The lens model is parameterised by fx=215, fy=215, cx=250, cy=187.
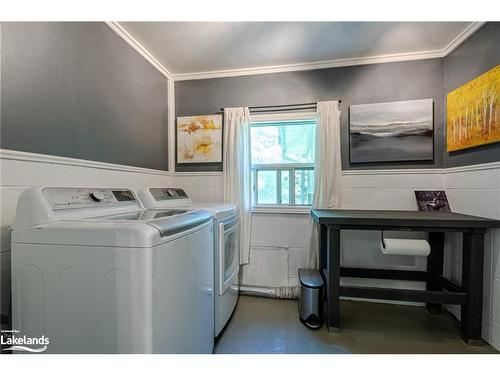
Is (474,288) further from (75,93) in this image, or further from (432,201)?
(75,93)

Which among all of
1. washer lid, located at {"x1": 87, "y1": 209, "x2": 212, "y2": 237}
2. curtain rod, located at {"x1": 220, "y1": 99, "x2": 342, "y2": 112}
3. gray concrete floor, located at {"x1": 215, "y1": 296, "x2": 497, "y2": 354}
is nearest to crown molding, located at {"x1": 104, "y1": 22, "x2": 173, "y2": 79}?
curtain rod, located at {"x1": 220, "y1": 99, "x2": 342, "y2": 112}

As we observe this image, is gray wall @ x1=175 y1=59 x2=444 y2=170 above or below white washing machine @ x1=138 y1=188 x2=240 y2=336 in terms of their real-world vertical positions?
above

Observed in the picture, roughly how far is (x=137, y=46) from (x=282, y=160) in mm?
1632

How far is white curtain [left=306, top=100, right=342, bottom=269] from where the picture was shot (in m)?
2.01

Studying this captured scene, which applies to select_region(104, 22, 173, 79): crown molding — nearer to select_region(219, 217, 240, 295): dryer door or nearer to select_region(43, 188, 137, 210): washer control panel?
select_region(43, 188, 137, 210): washer control panel

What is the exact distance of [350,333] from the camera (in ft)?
5.21

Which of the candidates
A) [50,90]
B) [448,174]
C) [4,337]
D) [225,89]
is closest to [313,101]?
[225,89]

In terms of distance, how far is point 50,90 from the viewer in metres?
1.16

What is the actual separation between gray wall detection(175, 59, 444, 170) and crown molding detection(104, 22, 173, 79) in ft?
0.69

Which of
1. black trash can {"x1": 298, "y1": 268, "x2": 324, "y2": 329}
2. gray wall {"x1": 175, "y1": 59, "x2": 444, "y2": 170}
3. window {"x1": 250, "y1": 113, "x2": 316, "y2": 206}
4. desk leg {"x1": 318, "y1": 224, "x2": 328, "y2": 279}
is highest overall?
gray wall {"x1": 175, "y1": 59, "x2": 444, "y2": 170}

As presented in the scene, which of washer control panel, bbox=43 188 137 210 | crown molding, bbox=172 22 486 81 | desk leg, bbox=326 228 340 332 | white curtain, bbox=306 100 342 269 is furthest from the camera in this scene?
white curtain, bbox=306 100 342 269

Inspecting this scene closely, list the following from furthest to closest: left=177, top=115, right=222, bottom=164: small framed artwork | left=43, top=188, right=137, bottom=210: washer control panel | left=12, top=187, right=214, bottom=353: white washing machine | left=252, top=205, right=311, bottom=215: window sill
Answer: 1. left=177, top=115, right=222, bottom=164: small framed artwork
2. left=252, top=205, right=311, bottom=215: window sill
3. left=43, top=188, right=137, bottom=210: washer control panel
4. left=12, top=187, right=214, bottom=353: white washing machine

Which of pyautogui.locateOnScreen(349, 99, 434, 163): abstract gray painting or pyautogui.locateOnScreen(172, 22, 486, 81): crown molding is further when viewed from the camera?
pyautogui.locateOnScreen(349, 99, 434, 163): abstract gray painting
